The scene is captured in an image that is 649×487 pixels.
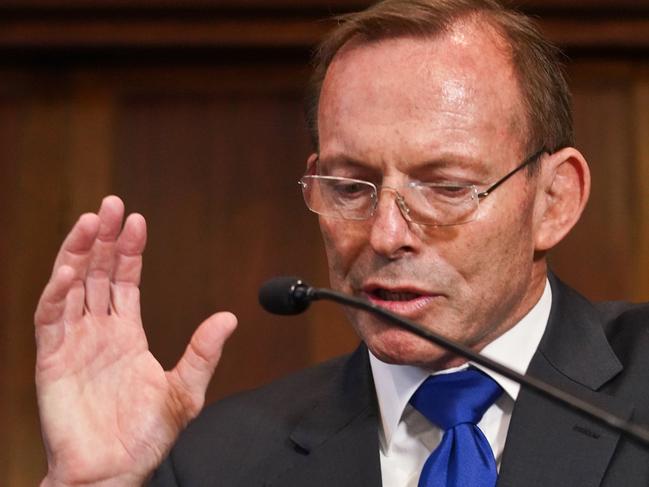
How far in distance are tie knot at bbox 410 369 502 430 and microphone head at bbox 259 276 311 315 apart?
376 millimetres

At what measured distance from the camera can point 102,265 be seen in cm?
145

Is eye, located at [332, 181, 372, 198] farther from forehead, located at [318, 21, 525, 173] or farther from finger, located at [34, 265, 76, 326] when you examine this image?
finger, located at [34, 265, 76, 326]

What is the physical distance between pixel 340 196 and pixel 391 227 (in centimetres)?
13

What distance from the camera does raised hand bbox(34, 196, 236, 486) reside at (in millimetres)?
1400

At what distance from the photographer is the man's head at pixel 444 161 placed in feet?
4.71

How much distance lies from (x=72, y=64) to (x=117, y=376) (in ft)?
3.05

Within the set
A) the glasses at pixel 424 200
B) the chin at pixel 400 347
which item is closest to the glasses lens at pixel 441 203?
the glasses at pixel 424 200

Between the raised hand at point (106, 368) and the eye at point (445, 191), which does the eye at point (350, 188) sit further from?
the raised hand at point (106, 368)

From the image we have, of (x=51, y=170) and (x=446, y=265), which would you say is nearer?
(x=446, y=265)

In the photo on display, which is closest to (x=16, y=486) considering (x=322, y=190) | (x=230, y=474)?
(x=230, y=474)

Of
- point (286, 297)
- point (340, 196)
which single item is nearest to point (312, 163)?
point (340, 196)

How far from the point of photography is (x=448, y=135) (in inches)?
57.0

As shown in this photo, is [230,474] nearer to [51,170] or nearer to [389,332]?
[389,332]

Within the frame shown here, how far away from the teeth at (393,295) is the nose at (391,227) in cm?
5
